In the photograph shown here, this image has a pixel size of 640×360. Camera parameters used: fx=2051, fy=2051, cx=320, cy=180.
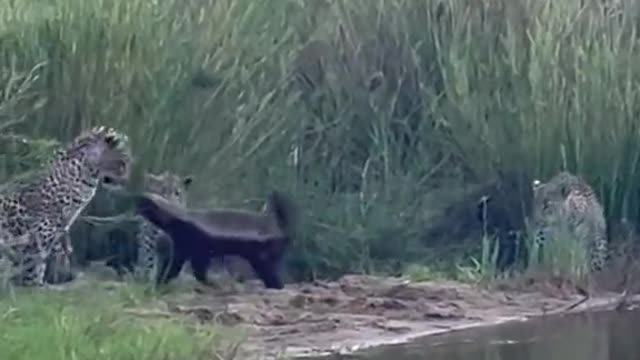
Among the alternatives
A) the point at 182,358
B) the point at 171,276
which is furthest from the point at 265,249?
the point at 182,358

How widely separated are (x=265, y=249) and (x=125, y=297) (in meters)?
1.37

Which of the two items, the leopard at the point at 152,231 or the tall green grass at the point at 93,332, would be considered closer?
the tall green grass at the point at 93,332

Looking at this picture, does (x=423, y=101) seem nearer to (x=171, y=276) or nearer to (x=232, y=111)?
(x=232, y=111)

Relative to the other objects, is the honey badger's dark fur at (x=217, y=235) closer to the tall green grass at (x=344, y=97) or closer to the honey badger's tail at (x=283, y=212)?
the honey badger's tail at (x=283, y=212)

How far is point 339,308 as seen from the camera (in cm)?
1216

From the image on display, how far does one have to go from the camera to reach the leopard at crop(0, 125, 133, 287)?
11773 millimetres

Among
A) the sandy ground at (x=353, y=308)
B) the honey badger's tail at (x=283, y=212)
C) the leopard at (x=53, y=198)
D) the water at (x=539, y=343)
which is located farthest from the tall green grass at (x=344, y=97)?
the water at (x=539, y=343)

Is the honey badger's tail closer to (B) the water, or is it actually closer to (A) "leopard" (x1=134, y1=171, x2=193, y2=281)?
(A) "leopard" (x1=134, y1=171, x2=193, y2=281)

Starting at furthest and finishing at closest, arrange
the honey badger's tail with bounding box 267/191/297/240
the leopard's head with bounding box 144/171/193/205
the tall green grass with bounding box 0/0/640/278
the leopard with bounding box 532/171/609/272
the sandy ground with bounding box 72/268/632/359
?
the leopard with bounding box 532/171/609/272
the tall green grass with bounding box 0/0/640/278
the honey badger's tail with bounding box 267/191/297/240
the leopard's head with bounding box 144/171/193/205
the sandy ground with bounding box 72/268/632/359

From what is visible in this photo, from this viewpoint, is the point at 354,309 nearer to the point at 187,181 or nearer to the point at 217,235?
the point at 217,235

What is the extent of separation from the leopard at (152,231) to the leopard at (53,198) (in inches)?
10.4

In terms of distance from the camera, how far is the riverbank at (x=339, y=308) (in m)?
11.1

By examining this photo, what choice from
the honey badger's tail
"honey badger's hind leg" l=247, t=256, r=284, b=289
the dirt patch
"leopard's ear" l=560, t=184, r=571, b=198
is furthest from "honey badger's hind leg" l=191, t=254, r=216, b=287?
"leopard's ear" l=560, t=184, r=571, b=198

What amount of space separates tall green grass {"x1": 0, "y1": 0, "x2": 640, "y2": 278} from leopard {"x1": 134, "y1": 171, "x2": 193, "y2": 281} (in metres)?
0.30
